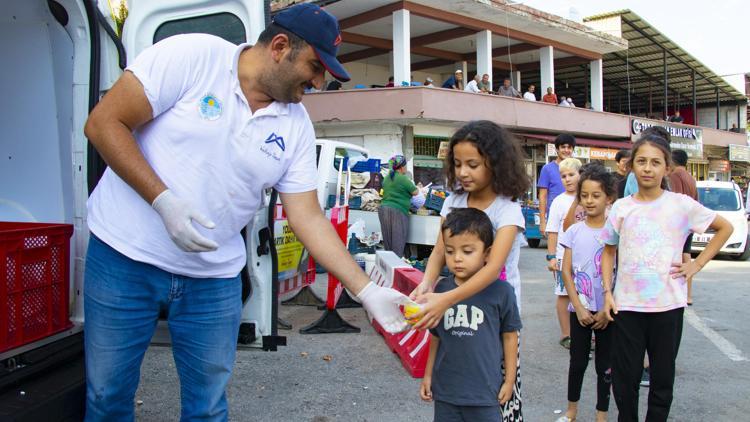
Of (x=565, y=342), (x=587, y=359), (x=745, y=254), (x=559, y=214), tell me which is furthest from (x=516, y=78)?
(x=587, y=359)

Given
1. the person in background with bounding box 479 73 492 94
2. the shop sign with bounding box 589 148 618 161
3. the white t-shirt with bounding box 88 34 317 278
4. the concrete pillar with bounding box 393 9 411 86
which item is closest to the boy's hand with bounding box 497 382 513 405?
the white t-shirt with bounding box 88 34 317 278

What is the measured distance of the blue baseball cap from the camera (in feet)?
7.23

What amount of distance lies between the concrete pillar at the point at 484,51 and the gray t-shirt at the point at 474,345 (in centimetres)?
1953

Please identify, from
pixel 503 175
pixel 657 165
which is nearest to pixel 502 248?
pixel 503 175

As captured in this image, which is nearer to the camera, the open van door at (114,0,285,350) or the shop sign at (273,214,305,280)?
the open van door at (114,0,285,350)

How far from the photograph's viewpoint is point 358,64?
78.5 feet

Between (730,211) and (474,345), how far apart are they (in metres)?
12.3

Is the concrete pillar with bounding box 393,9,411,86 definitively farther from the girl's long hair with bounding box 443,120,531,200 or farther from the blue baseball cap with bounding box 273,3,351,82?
the blue baseball cap with bounding box 273,3,351,82

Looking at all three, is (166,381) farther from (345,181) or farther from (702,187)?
(702,187)

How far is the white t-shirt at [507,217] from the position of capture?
2583 mm

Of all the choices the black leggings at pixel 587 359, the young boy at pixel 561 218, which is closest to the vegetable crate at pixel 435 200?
the young boy at pixel 561 218

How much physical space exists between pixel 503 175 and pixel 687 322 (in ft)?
16.9

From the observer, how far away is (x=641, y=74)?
31.7 metres

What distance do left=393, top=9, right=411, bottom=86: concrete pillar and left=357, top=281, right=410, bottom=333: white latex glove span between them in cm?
1703
